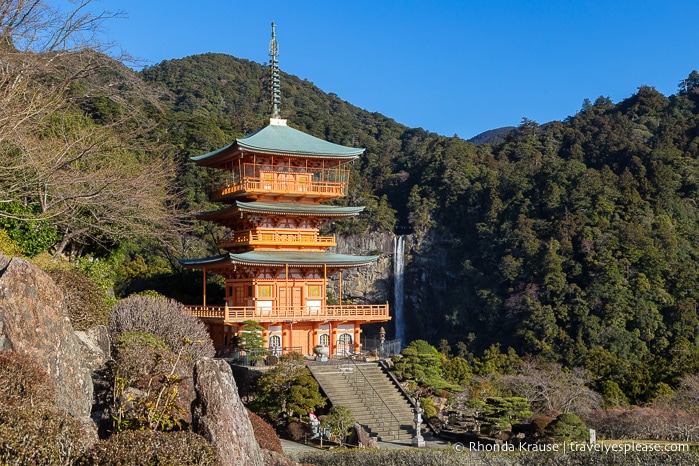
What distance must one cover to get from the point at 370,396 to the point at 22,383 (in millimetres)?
13165

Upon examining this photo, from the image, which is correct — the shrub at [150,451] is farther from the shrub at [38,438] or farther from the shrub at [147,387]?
the shrub at [147,387]

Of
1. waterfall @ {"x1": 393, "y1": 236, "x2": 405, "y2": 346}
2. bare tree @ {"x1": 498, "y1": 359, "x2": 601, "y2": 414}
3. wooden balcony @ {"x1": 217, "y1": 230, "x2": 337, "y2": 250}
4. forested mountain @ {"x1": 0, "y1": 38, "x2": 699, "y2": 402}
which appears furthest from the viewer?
waterfall @ {"x1": 393, "y1": 236, "x2": 405, "y2": 346}

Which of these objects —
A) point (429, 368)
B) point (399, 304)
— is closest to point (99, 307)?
point (429, 368)

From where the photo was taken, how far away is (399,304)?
5584 centimetres

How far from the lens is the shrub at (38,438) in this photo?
7.32 meters

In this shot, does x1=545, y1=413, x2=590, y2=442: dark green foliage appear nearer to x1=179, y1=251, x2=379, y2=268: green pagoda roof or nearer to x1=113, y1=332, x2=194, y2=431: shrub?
x1=113, y1=332, x2=194, y2=431: shrub

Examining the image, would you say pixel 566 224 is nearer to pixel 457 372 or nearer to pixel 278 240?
pixel 457 372

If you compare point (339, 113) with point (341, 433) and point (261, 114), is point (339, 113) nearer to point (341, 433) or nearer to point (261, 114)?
point (261, 114)

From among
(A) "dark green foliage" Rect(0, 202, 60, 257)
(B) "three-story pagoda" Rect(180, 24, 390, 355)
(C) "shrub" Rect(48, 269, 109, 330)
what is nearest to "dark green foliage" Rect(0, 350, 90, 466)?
(C) "shrub" Rect(48, 269, 109, 330)

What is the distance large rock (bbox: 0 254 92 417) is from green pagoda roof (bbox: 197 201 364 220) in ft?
47.3

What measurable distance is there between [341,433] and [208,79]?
236ft

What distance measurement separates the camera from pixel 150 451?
25.1ft

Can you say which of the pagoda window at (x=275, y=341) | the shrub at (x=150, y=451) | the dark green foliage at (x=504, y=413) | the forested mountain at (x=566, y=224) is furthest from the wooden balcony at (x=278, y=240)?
the shrub at (x=150, y=451)

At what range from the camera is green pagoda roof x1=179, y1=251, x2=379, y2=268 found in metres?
24.2
